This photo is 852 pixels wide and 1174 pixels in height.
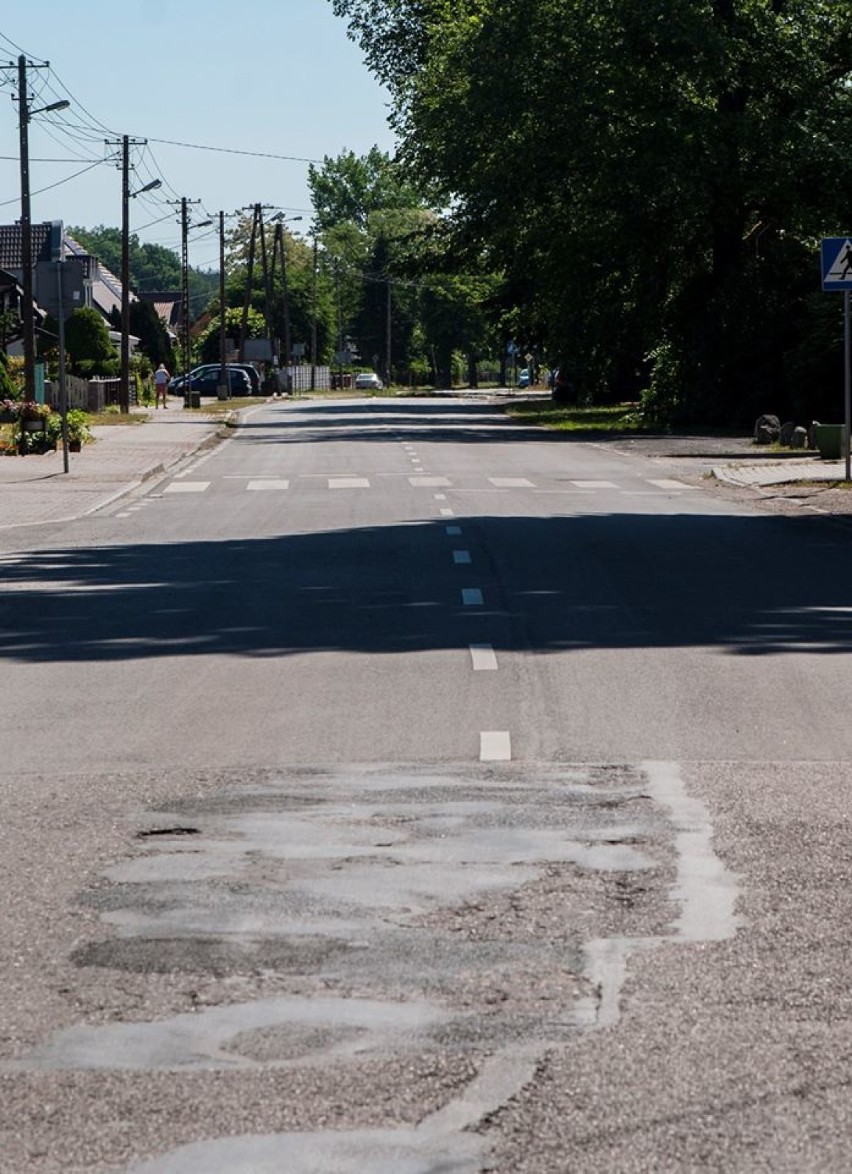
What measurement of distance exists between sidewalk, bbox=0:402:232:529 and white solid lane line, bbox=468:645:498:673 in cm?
1181

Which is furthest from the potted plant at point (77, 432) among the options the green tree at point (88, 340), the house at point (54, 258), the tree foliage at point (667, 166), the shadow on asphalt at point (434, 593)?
the green tree at point (88, 340)

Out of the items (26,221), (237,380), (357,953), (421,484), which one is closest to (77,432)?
(26,221)

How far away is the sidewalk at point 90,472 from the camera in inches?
1022

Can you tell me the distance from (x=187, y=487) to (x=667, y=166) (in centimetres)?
1885

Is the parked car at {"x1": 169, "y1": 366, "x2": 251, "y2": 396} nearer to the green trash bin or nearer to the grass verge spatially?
the grass verge

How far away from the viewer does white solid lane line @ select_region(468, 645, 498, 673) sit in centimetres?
1142

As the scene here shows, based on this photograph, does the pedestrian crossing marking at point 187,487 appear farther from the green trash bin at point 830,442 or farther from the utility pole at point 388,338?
the utility pole at point 388,338

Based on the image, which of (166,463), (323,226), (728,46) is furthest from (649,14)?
(323,226)

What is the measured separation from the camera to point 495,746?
9.05m

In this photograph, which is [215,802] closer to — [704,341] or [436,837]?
[436,837]

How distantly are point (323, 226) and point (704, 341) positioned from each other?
5624 inches

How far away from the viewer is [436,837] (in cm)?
719

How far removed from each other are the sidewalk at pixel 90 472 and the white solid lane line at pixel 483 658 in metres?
11.8

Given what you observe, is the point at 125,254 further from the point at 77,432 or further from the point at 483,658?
the point at 483,658
